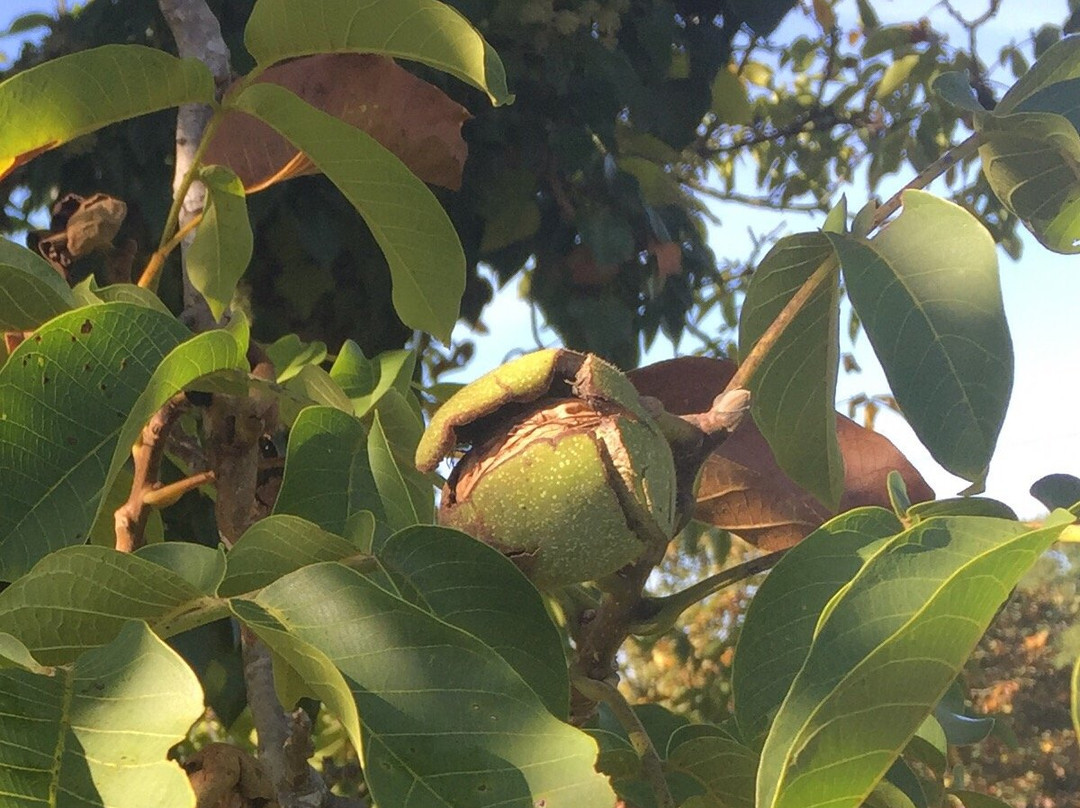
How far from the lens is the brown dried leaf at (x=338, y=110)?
0.74 m

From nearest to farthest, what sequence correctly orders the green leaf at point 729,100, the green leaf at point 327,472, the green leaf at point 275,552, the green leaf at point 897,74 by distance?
the green leaf at point 275,552 → the green leaf at point 327,472 → the green leaf at point 729,100 → the green leaf at point 897,74

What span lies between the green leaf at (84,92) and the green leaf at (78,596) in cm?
27

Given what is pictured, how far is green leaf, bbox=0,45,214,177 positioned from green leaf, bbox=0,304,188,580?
156 mm

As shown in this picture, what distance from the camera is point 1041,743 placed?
3.34 meters

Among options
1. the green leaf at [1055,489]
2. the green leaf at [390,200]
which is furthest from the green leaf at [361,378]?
the green leaf at [1055,489]

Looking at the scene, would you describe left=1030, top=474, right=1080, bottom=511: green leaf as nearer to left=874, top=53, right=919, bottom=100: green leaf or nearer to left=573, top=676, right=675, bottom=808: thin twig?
left=573, top=676, right=675, bottom=808: thin twig

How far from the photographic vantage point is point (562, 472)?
16.6 inches

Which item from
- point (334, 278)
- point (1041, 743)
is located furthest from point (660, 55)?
point (1041, 743)

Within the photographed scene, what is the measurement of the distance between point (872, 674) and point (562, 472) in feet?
0.52

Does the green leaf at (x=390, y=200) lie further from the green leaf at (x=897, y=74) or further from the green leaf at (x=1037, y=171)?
the green leaf at (x=897, y=74)

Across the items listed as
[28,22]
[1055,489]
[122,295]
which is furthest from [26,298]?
[28,22]

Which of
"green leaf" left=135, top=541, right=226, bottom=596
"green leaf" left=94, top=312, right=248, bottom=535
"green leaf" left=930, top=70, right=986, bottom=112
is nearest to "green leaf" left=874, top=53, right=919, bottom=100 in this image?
"green leaf" left=930, top=70, right=986, bottom=112

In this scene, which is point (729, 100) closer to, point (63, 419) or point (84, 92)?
point (84, 92)

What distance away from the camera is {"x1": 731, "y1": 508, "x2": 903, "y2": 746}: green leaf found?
1.36ft
